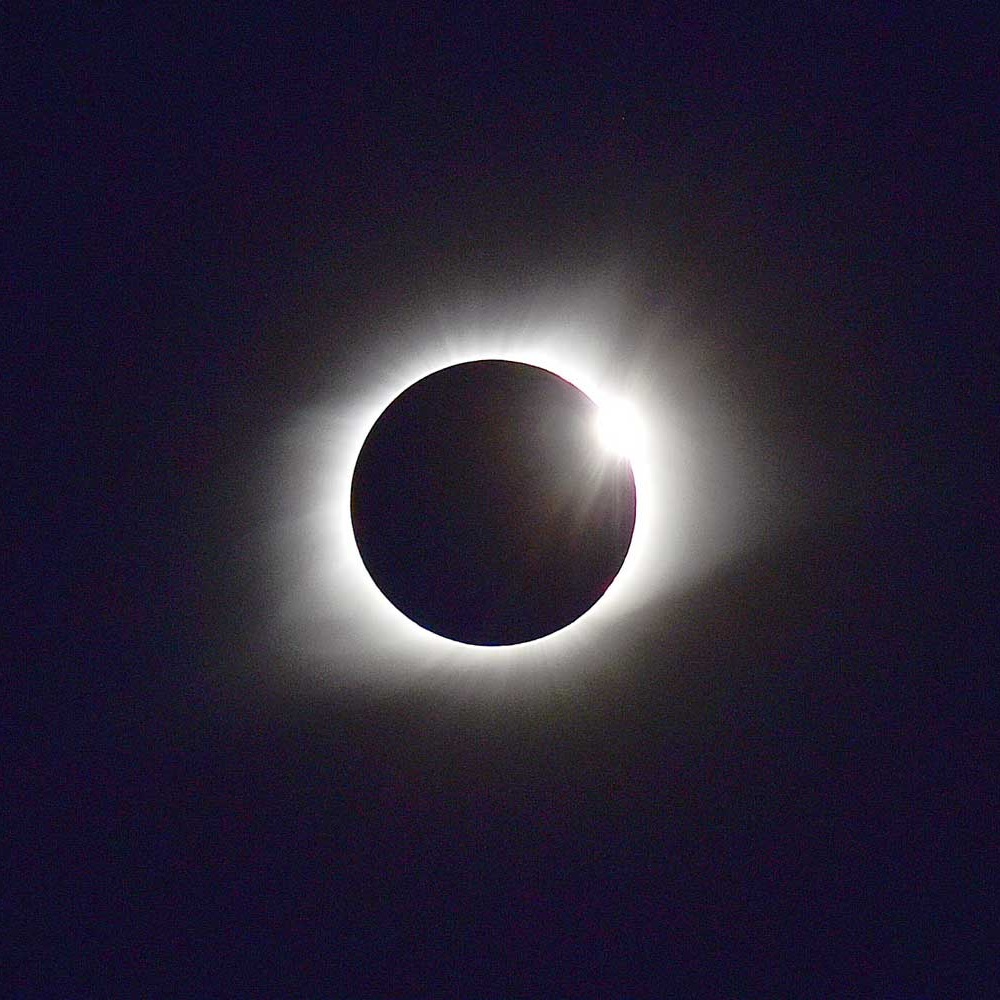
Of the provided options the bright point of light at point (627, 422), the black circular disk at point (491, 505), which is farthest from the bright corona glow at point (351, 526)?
the black circular disk at point (491, 505)

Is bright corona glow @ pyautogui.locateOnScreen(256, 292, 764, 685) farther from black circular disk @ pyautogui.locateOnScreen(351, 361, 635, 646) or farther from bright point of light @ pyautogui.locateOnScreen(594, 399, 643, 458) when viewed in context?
black circular disk @ pyautogui.locateOnScreen(351, 361, 635, 646)

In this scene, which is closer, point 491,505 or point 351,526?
point 491,505

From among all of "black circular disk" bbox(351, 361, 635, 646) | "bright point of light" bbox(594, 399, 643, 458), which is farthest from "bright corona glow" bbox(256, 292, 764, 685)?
"black circular disk" bbox(351, 361, 635, 646)

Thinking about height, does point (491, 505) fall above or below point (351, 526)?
below

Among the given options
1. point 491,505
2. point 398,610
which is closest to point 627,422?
point 491,505

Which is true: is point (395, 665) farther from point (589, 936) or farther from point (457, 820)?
point (589, 936)

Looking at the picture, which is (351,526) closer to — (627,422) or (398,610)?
(398,610)

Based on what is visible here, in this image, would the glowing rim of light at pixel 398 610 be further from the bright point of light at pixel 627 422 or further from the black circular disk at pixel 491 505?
the black circular disk at pixel 491 505
